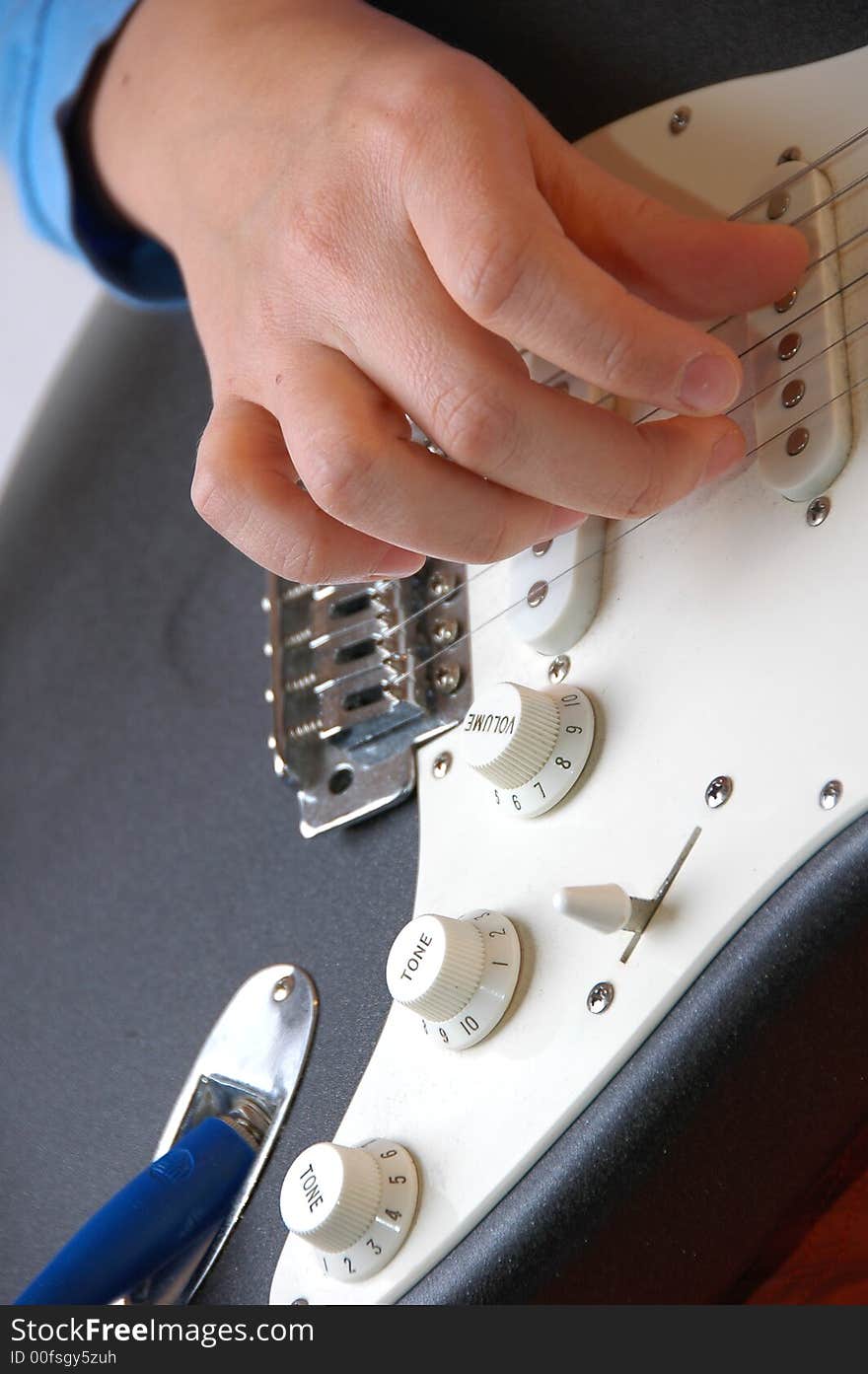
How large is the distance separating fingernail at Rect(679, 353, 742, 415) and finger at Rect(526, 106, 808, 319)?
0.06m

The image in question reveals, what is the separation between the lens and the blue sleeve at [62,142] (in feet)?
2.24

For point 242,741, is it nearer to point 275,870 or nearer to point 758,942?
point 275,870

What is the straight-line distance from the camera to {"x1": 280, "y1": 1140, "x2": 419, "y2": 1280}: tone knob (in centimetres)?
41

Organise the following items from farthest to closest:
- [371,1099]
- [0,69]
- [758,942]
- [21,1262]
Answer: [0,69], [21,1262], [371,1099], [758,942]

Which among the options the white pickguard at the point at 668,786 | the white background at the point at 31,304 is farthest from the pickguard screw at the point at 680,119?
the white background at the point at 31,304

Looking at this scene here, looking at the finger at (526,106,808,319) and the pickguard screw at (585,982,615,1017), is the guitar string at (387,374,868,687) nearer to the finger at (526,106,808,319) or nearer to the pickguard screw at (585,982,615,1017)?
the finger at (526,106,808,319)

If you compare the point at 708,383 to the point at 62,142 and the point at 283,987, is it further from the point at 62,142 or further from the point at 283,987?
the point at 62,142

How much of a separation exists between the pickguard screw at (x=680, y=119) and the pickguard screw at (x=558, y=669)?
22 centimetres

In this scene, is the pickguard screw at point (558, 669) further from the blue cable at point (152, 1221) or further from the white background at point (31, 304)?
the white background at point (31, 304)

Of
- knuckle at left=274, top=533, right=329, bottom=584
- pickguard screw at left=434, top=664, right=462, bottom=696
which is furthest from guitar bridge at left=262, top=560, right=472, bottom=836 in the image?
knuckle at left=274, top=533, right=329, bottom=584

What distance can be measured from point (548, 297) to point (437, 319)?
6 cm

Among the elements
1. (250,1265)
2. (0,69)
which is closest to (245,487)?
(250,1265)

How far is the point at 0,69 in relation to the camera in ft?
2.36

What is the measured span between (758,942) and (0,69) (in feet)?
2.18
